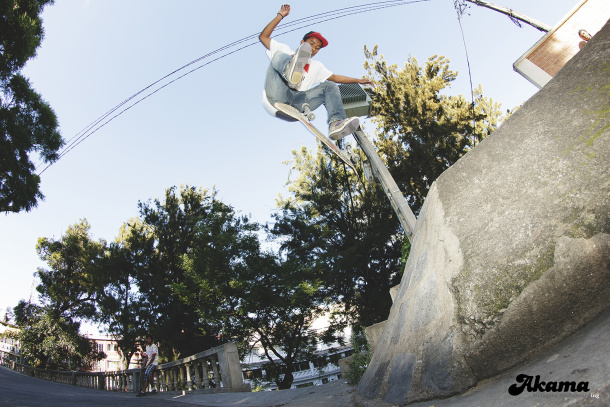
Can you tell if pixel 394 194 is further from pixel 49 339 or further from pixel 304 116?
pixel 49 339

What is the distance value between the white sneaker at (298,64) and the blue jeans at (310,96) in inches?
8.2

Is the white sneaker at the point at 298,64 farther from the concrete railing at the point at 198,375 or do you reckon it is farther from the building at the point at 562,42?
the building at the point at 562,42

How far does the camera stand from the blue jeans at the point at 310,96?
4.48 meters

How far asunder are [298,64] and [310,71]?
0.58 meters

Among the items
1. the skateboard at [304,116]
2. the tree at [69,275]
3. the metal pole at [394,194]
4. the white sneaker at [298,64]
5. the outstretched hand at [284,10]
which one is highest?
the tree at [69,275]

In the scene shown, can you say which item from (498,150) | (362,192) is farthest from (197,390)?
(362,192)

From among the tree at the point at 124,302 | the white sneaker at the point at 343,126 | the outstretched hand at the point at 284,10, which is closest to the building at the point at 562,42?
the white sneaker at the point at 343,126

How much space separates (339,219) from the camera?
1819 cm

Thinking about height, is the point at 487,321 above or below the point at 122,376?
below

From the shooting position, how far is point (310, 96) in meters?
4.98

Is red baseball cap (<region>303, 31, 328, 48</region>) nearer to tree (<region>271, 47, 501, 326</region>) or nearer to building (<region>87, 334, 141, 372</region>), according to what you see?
tree (<region>271, 47, 501, 326</region>)

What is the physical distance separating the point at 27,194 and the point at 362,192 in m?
14.5

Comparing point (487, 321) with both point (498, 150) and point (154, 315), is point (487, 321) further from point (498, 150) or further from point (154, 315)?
point (154, 315)

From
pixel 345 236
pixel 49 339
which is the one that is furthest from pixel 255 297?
pixel 49 339
